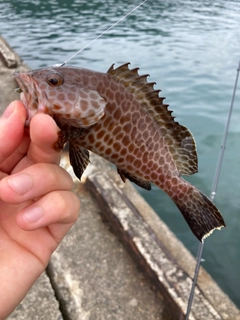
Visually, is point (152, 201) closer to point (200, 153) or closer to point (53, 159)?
point (200, 153)

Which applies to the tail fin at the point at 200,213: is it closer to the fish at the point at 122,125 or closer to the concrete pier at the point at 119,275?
the fish at the point at 122,125

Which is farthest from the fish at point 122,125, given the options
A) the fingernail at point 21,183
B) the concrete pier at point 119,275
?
the concrete pier at point 119,275

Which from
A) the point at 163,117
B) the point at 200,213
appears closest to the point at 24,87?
the point at 163,117

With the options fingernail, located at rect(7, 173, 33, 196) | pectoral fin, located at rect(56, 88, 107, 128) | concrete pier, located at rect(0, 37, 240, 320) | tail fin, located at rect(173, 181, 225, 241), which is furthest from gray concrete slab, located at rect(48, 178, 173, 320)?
pectoral fin, located at rect(56, 88, 107, 128)

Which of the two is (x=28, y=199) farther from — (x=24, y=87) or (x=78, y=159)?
(x=24, y=87)

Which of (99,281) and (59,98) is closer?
(59,98)

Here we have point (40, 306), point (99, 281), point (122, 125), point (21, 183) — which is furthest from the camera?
point (99, 281)

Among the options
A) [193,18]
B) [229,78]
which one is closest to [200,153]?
[229,78]

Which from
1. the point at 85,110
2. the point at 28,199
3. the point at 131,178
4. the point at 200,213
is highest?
the point at 85,110
